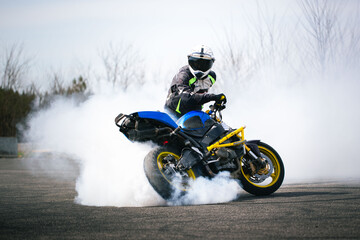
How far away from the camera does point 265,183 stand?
795cm

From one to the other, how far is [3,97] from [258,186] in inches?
1044

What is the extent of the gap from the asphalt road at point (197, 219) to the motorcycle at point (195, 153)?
36 centimetres

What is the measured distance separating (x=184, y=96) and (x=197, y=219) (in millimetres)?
2480

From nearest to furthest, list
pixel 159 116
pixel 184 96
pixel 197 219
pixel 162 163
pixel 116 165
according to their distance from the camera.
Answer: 1. pixel 197 219
2. pixel 162 163
3. pixel 159 116
4. pixel 184 96
5. pixel 116 165

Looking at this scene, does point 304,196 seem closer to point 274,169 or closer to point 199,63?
point 274,169

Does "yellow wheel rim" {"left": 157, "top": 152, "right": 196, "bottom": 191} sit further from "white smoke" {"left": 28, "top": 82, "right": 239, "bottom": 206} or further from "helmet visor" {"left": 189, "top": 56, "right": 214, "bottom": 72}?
"helmet visor" {"left": 189, "top": 56, "right": 214, "bottom": 72}

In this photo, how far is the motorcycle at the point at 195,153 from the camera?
664 cm

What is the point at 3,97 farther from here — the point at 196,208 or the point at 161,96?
the point at 196,208

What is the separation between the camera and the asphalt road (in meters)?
4.52

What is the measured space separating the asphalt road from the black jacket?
64.1 inches

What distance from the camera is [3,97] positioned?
30.7 metres

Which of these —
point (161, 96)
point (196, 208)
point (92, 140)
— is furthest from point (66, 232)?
point (161, 96)

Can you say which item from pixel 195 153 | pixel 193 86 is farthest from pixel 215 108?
pixel 195 153

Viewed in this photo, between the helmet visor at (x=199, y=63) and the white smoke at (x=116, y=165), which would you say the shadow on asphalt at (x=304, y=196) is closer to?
the white smoke at (x=116, y=165)
